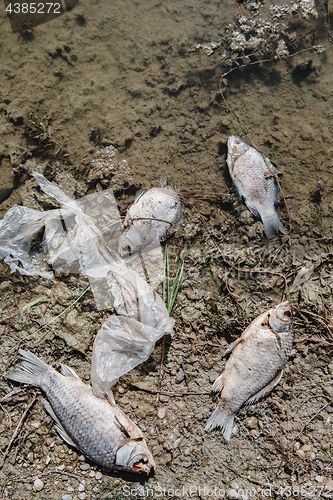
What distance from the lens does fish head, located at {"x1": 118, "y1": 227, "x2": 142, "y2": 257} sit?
3633 millimetres

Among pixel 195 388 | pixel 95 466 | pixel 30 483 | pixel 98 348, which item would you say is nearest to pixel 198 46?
pixel 98 348

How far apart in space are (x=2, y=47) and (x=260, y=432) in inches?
234

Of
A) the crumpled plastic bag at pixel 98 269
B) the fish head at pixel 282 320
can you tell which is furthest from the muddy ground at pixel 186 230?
the fish head at pixel 282 320

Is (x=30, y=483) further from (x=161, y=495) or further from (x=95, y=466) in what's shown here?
(x=161, y=495)

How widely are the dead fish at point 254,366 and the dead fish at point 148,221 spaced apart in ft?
5.27

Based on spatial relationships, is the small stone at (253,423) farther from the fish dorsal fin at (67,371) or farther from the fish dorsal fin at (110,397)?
the fish dorsal fin at (67,371)

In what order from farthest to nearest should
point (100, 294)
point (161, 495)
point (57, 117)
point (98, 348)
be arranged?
point (57, 117) → point (100, 294) → point (98, 348) → point (161, 495)

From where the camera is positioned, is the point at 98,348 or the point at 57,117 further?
the point at 57,117

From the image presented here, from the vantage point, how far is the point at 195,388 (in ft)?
11.2

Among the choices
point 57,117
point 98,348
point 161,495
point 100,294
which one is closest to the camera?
point 161,495

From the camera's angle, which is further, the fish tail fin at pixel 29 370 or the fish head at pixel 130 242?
the fish head at pixel 130 242

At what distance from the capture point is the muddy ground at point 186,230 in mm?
3244

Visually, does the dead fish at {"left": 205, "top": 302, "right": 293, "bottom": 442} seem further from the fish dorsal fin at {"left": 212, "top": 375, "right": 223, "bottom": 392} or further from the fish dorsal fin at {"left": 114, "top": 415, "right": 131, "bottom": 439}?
the fish dorsal fin at {"left": 114, "top": 415, "right": 131, "bottom": 439}

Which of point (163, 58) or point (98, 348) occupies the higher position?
point (163, 58)
